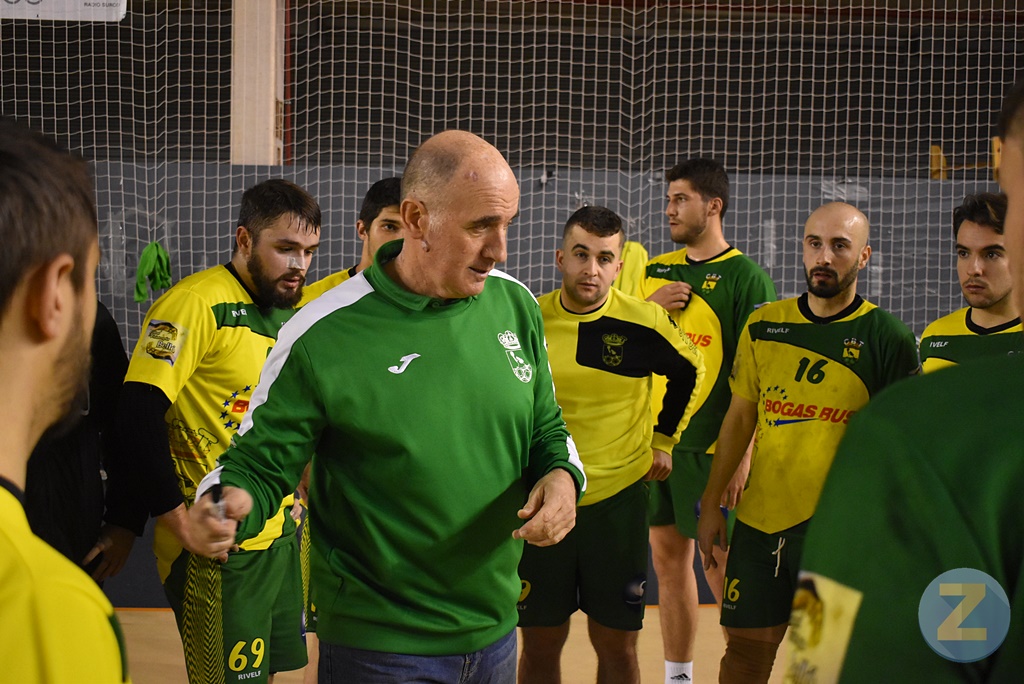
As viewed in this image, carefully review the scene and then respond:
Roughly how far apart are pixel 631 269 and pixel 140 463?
4.35 m

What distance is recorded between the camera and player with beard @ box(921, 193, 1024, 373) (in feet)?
9.39

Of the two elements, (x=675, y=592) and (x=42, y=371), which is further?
(x=675, y=592)

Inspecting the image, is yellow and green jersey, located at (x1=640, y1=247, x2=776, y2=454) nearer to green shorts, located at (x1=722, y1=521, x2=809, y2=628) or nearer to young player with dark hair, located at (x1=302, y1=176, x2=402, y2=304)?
green shorts, located at (x1=722, y1=521, x2=809, y2=628)

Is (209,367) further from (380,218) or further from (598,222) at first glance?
(598,222)

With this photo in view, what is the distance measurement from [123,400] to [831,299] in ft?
7.47

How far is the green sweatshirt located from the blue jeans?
2 cm

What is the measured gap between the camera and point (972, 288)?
2895mm

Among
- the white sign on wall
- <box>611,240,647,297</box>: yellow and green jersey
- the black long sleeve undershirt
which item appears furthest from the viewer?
<box>611,240,647,297</box>: yellow and green jersey

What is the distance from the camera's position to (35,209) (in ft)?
2.38

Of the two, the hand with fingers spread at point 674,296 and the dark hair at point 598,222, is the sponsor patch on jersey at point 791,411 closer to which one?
the dark hair at point 598,222

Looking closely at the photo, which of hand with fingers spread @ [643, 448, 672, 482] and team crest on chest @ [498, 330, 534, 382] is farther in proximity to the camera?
hand with fingers spread @ [643, 448, 672, 482]

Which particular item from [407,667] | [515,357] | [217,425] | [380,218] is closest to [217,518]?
[407,667]

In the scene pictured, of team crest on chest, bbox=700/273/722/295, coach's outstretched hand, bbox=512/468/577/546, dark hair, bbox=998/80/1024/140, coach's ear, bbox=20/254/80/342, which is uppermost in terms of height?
dark hair, bbox=998/80/1024/140

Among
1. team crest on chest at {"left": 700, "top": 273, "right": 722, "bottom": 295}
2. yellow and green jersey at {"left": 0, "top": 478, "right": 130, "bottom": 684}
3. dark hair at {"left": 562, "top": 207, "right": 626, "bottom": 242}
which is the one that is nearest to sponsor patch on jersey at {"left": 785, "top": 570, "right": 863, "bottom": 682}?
yellow and green jersey at {"left": 0, "top": 478, "right": 130, "bottom": 684}
